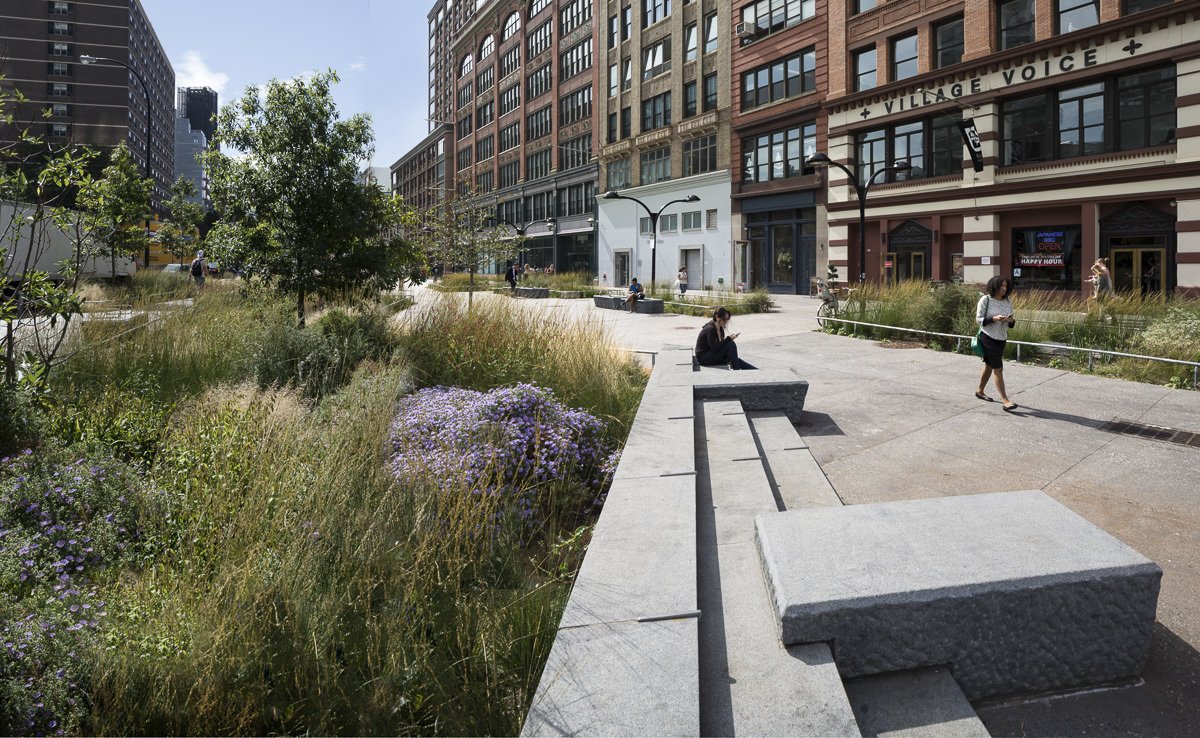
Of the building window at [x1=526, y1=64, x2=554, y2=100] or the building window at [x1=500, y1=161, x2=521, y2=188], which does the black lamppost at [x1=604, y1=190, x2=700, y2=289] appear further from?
the building window at [x1=500, y1=161, x2=521, y2=188]

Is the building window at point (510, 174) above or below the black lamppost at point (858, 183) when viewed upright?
above

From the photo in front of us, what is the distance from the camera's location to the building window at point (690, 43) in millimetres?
47562

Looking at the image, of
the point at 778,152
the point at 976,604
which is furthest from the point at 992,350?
the point at 778,152

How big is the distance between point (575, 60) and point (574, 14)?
11.7ft

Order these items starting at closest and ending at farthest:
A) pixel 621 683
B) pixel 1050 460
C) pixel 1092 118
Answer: pixel 621 683 → pixel 1050 460 → pixel 1092 118

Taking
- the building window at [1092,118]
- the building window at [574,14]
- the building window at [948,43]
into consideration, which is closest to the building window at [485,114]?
the building window at [574,14]

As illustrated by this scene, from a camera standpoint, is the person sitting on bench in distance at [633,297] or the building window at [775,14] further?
the building window at [775,14]

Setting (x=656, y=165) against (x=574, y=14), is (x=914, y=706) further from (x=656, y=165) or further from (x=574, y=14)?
(x=574, y=14)

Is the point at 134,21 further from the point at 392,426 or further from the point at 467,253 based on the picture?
the point at 392,426

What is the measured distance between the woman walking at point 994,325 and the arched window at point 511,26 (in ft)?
220

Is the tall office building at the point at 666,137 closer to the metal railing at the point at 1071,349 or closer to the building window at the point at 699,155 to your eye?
the building window at the point at 699,155

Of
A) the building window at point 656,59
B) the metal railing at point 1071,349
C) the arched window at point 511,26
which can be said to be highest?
the arched window at point 511,26

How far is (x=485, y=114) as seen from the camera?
7900cm

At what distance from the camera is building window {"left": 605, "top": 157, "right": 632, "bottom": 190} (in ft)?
180
